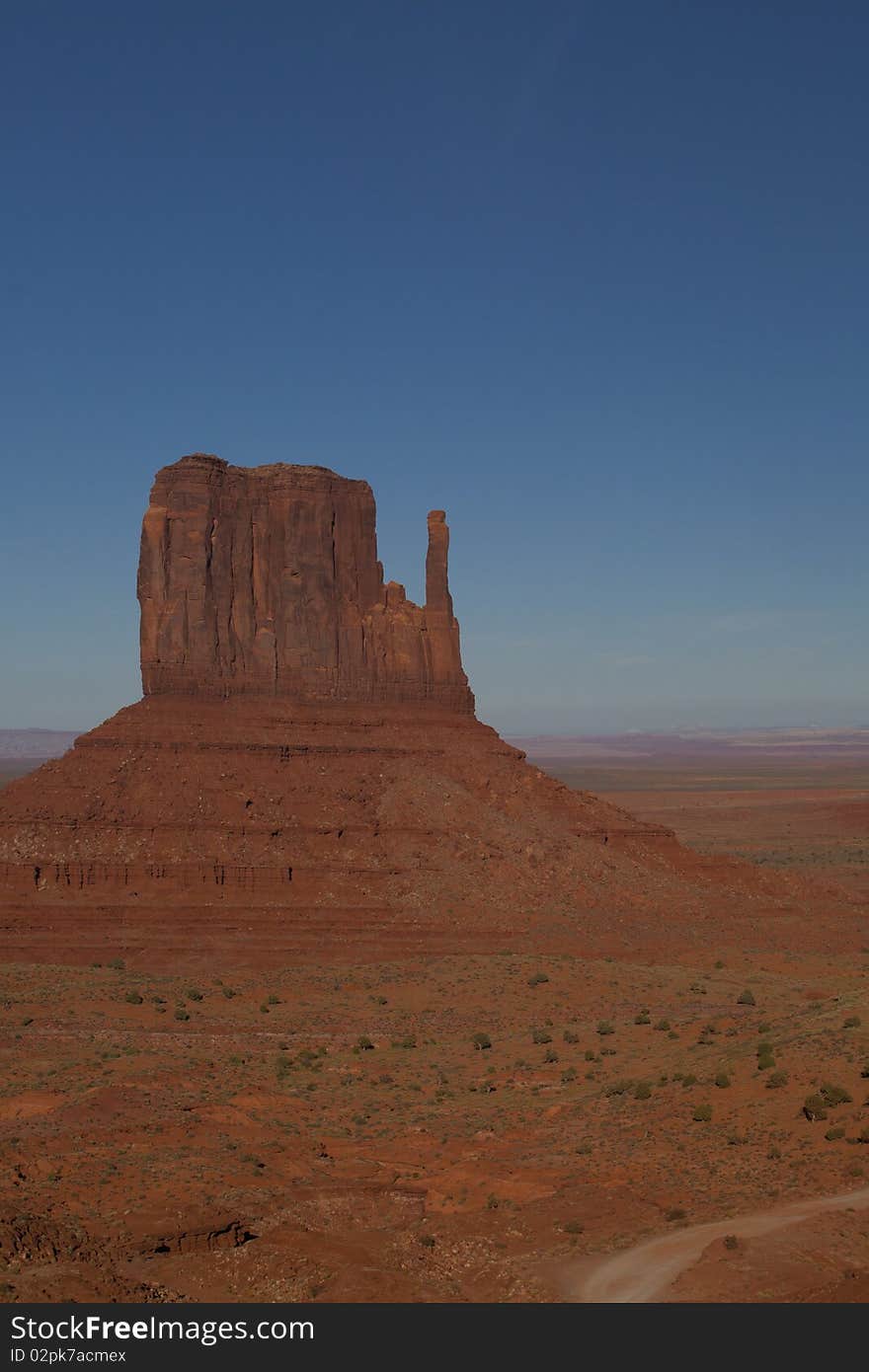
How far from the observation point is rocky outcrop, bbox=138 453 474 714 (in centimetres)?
6850

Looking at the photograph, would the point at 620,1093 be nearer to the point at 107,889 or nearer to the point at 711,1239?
the point at 711,1239

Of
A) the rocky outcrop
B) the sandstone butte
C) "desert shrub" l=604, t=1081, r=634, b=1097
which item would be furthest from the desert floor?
the rocky outcrop

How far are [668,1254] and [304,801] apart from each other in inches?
1701

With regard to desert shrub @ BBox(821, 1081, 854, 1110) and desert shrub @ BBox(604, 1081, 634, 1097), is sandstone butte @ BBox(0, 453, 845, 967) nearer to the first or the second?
desert shrub @ BBox(604, 1081, 634, 1097)

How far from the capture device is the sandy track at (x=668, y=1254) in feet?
63.5

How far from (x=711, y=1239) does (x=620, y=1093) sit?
1014 centimetres

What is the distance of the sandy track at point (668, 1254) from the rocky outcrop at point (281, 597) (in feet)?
161

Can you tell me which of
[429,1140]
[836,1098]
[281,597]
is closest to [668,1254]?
[836,1098]

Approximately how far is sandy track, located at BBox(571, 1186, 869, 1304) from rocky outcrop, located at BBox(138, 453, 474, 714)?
49.1 metres

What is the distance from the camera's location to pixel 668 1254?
20.8 meters

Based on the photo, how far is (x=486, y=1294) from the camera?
20.1 meters

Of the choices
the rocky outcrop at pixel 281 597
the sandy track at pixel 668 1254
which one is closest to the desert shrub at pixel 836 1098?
the sandy track at pixel 668 1254

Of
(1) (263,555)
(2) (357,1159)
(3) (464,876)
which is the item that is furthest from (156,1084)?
(1) (263,555)

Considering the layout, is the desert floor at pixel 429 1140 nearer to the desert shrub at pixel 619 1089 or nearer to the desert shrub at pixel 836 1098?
the desert shrub at pixel 836 1098
